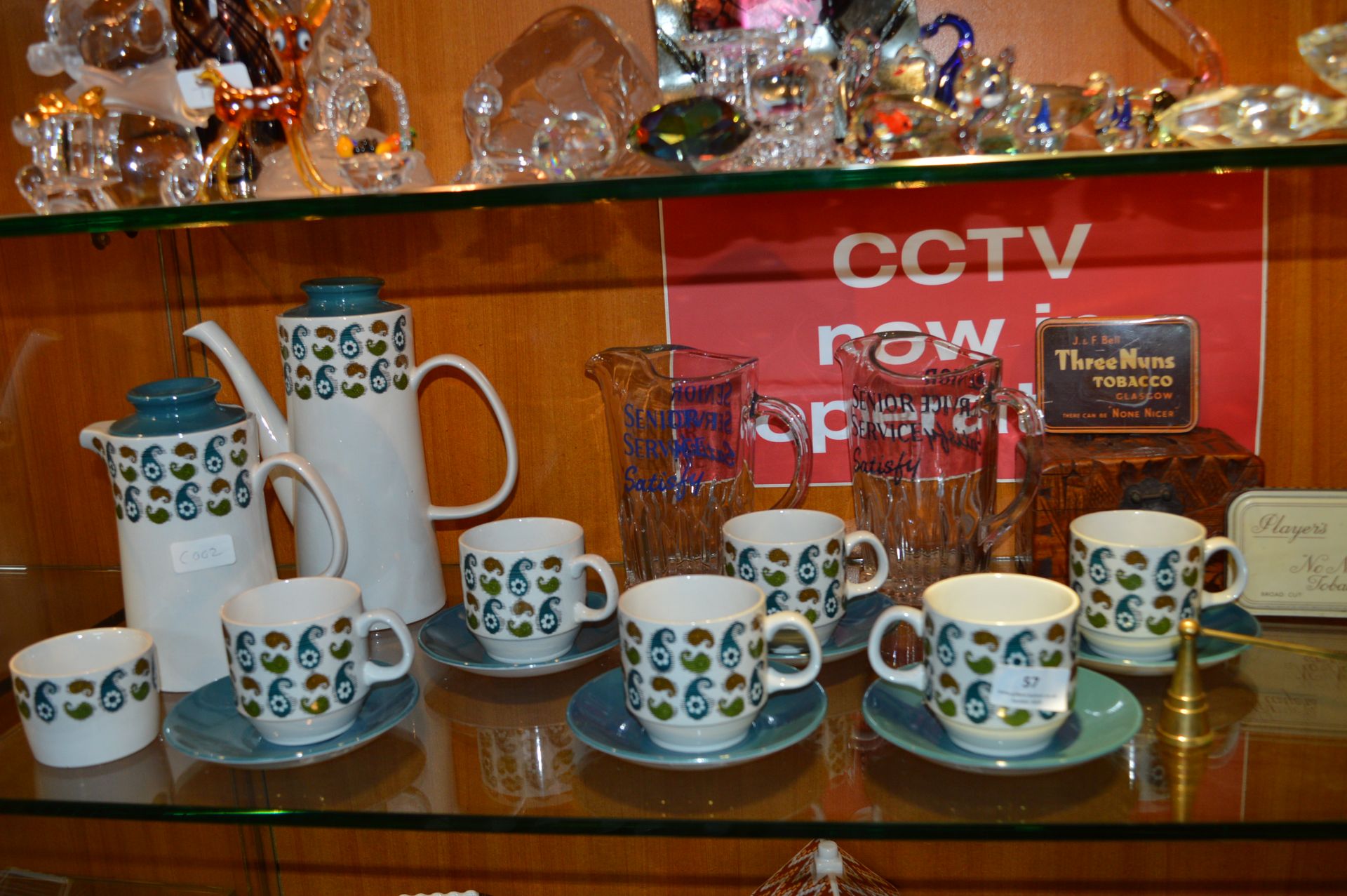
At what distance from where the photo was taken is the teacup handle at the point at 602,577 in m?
0.81

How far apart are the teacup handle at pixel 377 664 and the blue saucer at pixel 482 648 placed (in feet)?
0.21

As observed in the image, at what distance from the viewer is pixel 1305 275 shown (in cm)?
89

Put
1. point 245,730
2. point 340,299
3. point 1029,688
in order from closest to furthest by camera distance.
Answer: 1. point 1029,688
2. point 245,730
3. point 340,299

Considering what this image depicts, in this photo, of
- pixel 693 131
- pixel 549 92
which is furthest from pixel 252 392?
pixel 693 131

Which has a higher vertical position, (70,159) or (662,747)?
(70,159)

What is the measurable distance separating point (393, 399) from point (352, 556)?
0.41ft

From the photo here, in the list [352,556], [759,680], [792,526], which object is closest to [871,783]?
[759,680]

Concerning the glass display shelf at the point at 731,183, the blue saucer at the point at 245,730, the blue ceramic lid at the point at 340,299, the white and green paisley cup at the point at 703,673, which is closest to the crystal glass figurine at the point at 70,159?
the glass display shelf at the point at 731,183

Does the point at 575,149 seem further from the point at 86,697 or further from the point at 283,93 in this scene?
the point at 86,697

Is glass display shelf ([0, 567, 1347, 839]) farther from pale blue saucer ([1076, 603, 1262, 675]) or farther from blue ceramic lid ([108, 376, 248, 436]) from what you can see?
blue ceramic lid ([108, 376, 248, 436])

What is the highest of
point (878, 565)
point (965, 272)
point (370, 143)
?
point (370, 143)

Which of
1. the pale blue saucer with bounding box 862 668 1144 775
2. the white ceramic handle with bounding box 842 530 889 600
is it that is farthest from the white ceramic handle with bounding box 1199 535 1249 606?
the white ceramic handle with bounding box 842 530 889 600

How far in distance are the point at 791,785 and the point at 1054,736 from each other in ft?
0.53

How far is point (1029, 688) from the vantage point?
666 millimetres
